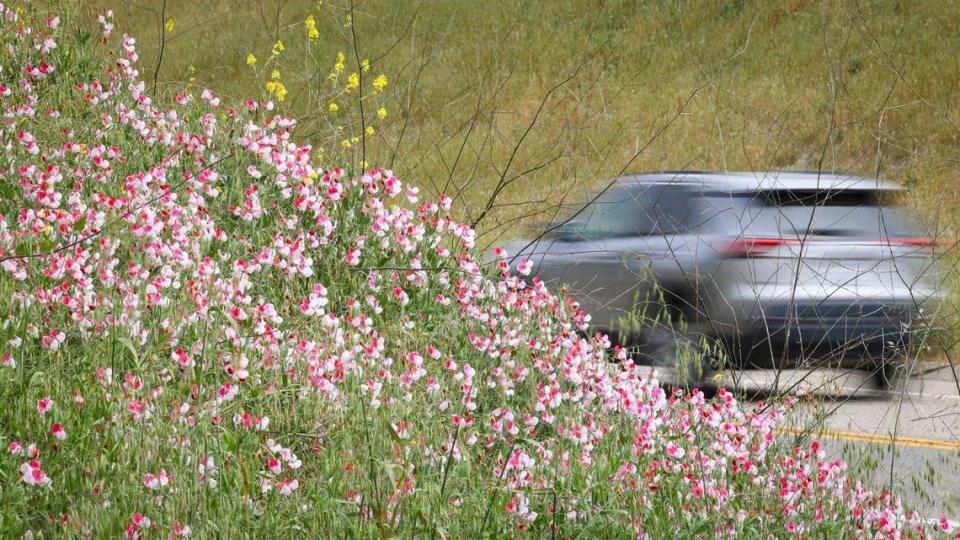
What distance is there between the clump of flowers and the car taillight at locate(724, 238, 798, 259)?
2.14 meters

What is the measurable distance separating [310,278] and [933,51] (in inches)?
774

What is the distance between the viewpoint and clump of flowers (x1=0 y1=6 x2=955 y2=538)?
3.88 metres

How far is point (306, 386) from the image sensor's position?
475 centimetres

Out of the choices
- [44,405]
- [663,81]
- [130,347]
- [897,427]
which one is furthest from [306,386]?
[663,81]

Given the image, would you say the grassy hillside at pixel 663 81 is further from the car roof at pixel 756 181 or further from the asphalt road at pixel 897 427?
the car roof at pixel 756 181

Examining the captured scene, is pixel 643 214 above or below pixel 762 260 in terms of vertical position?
above

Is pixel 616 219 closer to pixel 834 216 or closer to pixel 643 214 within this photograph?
pixel 643 214

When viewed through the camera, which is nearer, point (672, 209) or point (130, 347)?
point (130, 347)

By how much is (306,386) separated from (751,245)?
13.7ft

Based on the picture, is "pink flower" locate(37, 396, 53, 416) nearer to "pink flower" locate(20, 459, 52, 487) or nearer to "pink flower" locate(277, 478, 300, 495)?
"pink flower" locate(20, 459, 52, 487)

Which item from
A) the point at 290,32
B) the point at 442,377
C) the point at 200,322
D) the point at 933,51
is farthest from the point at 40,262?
the point at 290,32

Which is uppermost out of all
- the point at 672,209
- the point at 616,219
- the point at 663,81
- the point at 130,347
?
the point at 663,81

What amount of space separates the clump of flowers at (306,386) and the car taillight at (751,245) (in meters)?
2.14

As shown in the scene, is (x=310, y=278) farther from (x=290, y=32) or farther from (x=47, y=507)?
(x=290, y=32)
